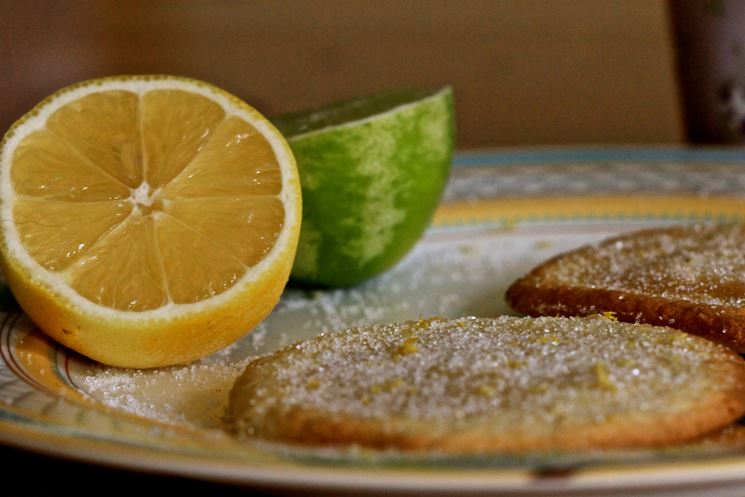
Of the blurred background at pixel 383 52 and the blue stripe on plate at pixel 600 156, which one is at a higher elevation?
the blurred background at pixel 383 52

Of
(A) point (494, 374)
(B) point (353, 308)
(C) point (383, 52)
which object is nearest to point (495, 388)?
(A) point (494, 374)

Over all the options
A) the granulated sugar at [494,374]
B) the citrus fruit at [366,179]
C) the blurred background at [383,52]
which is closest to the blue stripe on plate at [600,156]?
the citrus fruit at [366,179]

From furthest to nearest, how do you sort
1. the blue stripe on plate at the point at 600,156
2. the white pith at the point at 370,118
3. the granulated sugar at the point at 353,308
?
the blue stripe on plate at the point at 600,156
the white pith at the point at 370,118
the granulated sugar at the point at 353,308

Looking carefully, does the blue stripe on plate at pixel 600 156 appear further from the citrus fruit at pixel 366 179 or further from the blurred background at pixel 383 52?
the blurred background at pixel 383 52

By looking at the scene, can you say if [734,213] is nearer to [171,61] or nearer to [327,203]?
[327,203]

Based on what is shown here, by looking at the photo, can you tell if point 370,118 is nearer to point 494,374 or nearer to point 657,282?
point 657,282

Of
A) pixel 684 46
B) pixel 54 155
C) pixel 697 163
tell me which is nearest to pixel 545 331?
pixel 54 155
